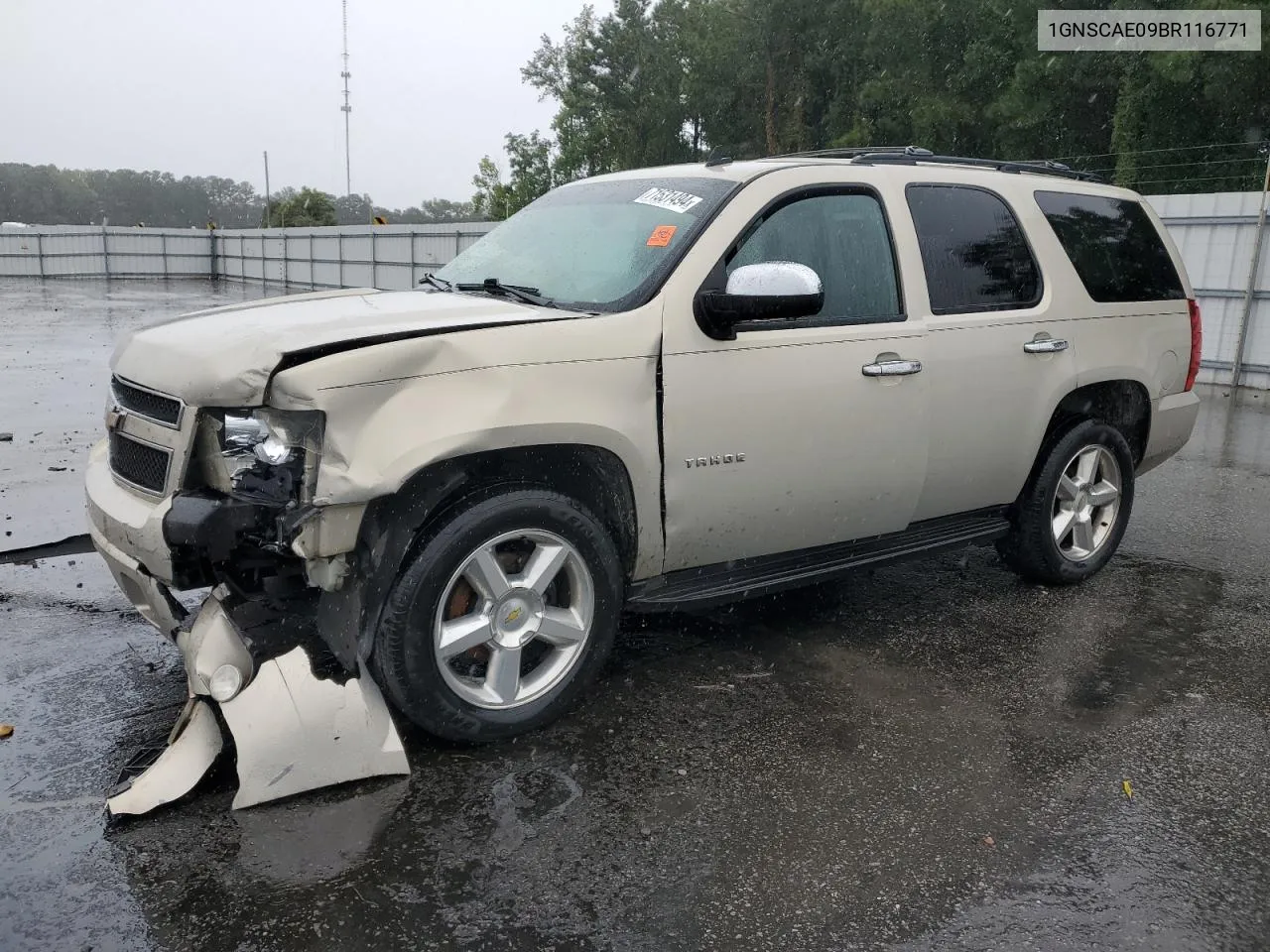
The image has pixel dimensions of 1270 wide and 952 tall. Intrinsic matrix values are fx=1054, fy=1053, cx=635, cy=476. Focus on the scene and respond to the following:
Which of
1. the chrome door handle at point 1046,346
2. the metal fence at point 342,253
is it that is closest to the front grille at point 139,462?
the chrome door handle at point 1046,346

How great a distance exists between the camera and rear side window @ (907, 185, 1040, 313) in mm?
4465

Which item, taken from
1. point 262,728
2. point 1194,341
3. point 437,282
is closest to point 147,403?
point 262,728

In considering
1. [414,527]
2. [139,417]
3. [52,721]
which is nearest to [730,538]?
[414,527]

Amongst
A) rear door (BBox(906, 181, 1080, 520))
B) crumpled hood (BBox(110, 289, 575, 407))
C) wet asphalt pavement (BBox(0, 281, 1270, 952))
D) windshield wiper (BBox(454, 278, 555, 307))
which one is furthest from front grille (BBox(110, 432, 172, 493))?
rear door (BBox(906, 181, 1080, 520))

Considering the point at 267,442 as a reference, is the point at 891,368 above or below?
above

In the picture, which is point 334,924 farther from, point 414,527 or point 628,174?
point 628,174

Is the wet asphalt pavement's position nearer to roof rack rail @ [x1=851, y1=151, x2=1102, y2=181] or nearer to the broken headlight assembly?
the broken headlight assembly

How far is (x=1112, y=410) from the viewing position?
532 centimetres

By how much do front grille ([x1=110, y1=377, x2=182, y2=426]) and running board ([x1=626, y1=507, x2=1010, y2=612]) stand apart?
1619mm

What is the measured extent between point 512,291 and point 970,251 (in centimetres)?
208

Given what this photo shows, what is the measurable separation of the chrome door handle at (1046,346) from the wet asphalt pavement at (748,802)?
123 centimetres

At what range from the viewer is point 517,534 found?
3369mm

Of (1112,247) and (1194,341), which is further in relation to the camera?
(1194,341)

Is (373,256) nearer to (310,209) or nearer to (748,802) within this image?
(748,802)
